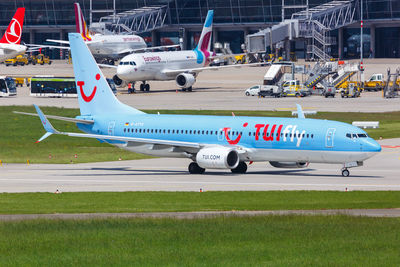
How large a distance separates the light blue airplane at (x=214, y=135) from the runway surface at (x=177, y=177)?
4.05 feet

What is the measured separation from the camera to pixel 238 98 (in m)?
120

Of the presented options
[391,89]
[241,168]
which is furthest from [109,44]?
[241,168]

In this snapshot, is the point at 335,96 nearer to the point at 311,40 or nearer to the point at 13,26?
the point at 311,40

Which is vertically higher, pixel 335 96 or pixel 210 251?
pixel 210 251

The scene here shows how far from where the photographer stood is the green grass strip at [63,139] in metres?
65.2

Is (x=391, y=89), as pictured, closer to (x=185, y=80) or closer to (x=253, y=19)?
(x=185, y=80)

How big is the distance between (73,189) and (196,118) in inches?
461

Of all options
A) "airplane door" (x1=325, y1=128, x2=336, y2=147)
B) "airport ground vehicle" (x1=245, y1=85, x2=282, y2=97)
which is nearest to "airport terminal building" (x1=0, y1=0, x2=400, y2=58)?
"airport ground vehicle" (x1=245, y1=85, x2=282, y2=97)

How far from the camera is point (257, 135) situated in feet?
170

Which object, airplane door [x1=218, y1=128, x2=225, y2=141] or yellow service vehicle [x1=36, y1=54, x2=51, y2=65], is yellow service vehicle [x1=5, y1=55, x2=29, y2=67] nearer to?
yellow service vehicle [x1=36, y1=54, x2=51, y2=65]

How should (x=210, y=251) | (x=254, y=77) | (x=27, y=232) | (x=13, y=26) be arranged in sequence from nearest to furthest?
1. (x=210, y=251)
2. (x=27, y=232)
3. (x=13, y=26)
4. (x=254, y=77)

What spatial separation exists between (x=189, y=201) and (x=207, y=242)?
39.7 ft

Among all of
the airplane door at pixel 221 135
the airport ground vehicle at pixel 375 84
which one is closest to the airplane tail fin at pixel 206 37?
the airport ground vehicle at pixel 375 84

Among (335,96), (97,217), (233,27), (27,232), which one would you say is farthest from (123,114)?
(233,27)
